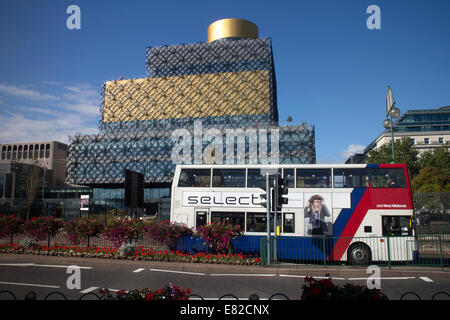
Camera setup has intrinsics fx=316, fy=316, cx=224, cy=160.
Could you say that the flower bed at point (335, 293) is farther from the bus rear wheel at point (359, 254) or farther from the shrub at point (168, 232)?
the shrub at point (168, 232)

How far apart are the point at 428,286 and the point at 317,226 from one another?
179 inches

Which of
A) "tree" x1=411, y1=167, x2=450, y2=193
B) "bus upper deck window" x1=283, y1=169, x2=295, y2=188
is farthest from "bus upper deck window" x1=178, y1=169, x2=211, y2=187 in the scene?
"tree" x1=411, y1=167, x2=450, y2=193

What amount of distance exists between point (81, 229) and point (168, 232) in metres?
4.54

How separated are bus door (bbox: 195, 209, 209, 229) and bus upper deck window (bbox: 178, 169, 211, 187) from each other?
121cm

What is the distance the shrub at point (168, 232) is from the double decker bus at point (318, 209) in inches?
28.7

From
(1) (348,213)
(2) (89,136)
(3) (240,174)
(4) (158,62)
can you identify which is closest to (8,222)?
(3) (240,174)

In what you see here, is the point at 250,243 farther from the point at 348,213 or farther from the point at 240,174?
the point at 348,213

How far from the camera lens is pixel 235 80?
78500mm

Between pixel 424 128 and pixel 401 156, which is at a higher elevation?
pixel 424 128

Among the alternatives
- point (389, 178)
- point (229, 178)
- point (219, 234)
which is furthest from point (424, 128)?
point (219, 234)

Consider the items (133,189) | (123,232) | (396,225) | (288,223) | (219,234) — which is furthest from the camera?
(133,189)

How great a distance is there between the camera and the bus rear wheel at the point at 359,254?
43.1 feet

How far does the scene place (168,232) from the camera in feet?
45.5

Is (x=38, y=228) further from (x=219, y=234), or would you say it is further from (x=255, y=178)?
(x=255, y=178)
